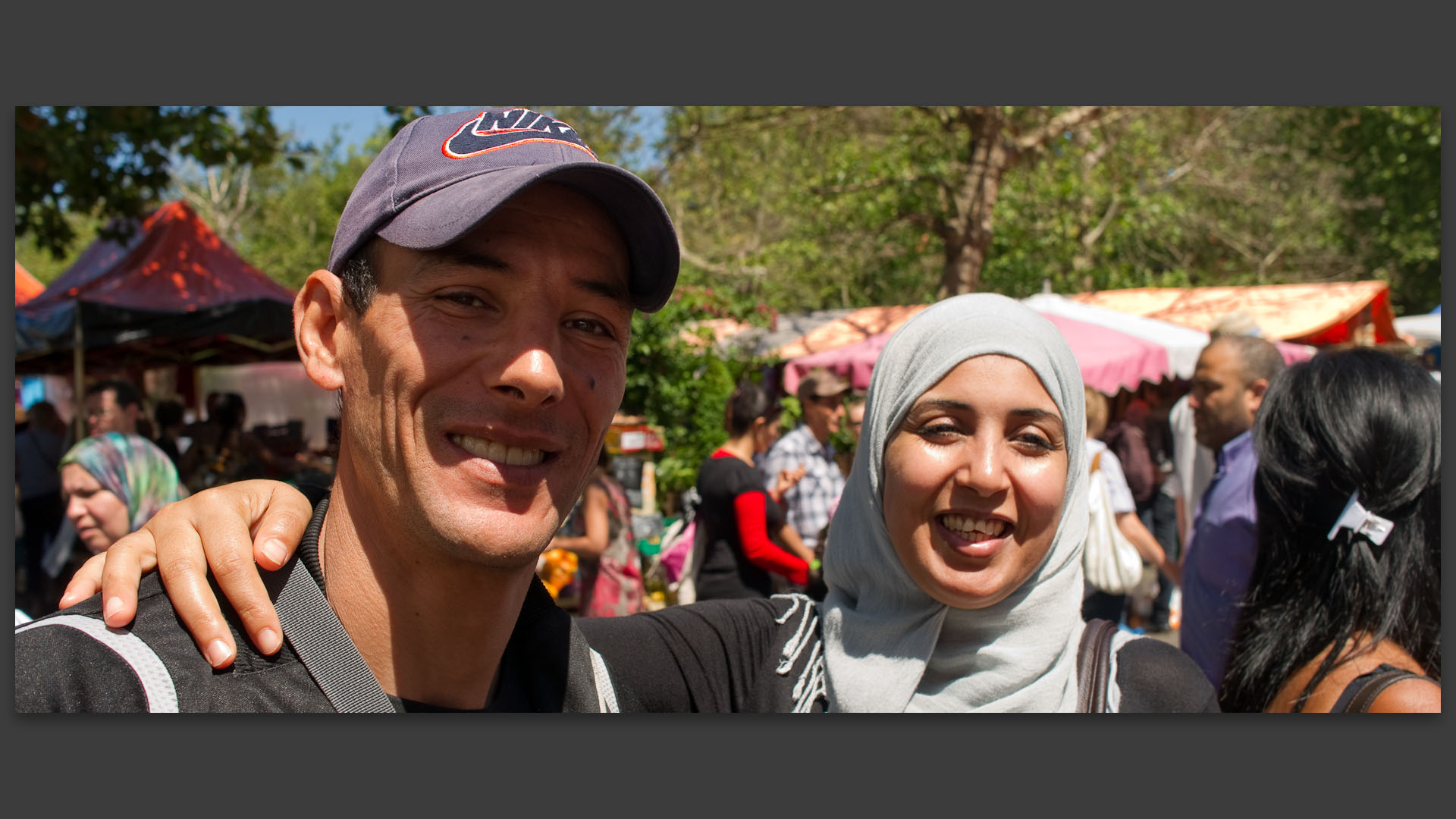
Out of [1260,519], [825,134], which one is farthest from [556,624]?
[825,134]

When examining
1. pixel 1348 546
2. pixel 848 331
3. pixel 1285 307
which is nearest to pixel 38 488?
pixel 848 331

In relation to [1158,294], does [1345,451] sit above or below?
below

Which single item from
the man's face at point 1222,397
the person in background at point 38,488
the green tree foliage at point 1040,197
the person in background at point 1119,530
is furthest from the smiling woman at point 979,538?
the green tree foliage at point 1040,197

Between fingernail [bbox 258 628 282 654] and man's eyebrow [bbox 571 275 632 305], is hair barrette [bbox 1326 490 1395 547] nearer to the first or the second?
man's eyebrow [bbox 571 275 632 305]

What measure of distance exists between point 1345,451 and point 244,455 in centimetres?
779

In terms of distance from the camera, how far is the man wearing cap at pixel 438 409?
1.18 meters

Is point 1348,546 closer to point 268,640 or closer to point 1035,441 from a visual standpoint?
point 1035,441

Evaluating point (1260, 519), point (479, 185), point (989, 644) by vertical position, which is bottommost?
point (989, 644)

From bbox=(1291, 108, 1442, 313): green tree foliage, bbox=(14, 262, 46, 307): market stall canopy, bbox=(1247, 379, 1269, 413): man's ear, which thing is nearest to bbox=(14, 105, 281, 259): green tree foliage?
bbox=(14, 262, 46, 307): market stall canopy

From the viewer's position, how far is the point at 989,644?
182cm

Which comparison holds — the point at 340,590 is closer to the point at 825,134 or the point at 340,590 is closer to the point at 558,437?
the point at 558,437

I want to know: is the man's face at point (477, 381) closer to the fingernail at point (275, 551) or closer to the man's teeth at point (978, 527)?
the fingernail at point (275, 551)

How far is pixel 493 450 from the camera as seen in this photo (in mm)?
1237

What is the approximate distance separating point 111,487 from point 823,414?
11.3ft
